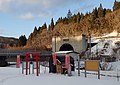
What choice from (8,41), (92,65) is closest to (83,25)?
(8,41)

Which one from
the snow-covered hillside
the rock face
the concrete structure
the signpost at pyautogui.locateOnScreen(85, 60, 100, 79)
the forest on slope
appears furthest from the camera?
the rock face

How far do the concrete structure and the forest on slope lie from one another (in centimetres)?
1731

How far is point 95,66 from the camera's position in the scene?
765 inches

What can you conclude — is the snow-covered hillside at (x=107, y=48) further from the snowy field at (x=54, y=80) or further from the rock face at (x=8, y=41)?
the rock face at (x=8, y=41)

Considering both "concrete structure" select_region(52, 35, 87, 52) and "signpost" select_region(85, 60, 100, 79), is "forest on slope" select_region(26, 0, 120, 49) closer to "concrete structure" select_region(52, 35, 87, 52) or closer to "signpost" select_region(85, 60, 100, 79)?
"concrete structure" select_region(52, 35, 87, 52)

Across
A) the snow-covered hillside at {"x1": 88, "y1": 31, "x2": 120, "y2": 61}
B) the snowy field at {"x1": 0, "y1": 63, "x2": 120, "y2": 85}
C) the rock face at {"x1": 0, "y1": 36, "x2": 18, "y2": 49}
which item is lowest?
the snowy field at {"x1": 0, "y1": 63, "x2": 120, "y2": 85}

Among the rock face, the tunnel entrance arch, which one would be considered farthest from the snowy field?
the rock face

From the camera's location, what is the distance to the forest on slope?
107250 millimetres

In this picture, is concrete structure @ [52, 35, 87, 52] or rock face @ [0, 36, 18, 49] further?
rock face @ [0, 36, 18, 49]

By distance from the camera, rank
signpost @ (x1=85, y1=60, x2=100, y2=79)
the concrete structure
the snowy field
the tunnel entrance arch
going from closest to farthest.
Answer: the snowy field < signpost @ (x1=85, y1=60, x2=100, y2=79) < the concrete structure < the tunnel entrance arch

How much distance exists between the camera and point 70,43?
294 ft

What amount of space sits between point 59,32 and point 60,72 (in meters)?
103

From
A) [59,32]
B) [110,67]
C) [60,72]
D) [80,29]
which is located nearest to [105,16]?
[80,29]

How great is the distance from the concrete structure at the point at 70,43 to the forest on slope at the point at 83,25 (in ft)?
56.8
